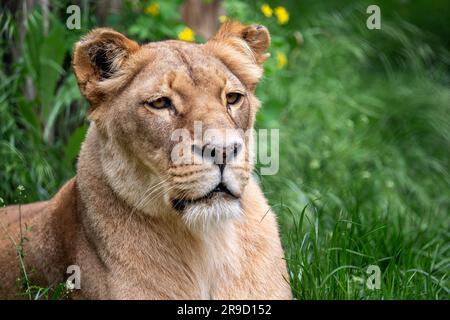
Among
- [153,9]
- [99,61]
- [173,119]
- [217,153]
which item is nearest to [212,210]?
[217,153]

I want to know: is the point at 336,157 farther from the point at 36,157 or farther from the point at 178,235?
the point at 178,235

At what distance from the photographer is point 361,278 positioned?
13.5ft

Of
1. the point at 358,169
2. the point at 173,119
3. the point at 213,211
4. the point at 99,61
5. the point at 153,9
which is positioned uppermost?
the point at 153,9

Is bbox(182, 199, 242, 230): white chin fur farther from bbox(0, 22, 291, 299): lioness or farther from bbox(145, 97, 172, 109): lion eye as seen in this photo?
bbox(145, 97, 172, 109): lion eye

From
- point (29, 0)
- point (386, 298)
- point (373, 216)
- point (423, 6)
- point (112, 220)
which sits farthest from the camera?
point (423, 6)

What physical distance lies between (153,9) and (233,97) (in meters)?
2.54

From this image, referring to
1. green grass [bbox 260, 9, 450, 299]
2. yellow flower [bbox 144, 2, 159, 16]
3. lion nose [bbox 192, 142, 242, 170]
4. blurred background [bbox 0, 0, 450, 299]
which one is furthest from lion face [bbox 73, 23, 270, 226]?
yellow flower [bbox 144, 2, 159, 16]

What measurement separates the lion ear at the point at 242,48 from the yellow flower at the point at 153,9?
6.86ft

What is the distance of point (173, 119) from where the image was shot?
345cm

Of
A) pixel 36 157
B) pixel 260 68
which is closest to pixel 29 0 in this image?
pixel 36 157

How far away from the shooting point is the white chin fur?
3.32 m

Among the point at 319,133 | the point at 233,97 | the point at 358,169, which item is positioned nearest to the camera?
the point at 233,97

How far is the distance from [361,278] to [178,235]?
100 cm

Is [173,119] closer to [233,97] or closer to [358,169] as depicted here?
[233,97]
